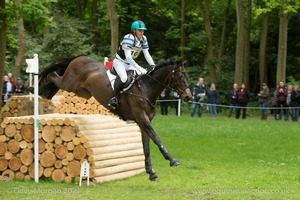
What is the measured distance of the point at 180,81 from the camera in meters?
14.0

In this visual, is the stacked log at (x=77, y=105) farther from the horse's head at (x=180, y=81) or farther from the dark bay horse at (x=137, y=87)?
the horse's head at (x=180, y=81)

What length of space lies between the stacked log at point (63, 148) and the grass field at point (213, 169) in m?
0.34

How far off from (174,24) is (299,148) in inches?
1086

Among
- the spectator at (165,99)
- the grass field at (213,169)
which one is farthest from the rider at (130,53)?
the spectator at (165,99)

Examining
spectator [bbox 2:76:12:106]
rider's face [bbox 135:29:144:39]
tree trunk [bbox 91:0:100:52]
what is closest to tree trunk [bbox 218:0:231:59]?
tree trunk [bbox 91:0:100:52]

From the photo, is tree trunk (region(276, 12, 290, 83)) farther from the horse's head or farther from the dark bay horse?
the horse's head

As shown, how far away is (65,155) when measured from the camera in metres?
15.0

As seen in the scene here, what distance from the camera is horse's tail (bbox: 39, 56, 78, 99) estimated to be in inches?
648

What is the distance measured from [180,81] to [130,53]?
1236 mm

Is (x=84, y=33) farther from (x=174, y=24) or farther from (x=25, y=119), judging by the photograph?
(x=25, y=119)

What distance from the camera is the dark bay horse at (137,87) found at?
14109 mm

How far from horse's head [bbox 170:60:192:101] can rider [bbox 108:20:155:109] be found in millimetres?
643

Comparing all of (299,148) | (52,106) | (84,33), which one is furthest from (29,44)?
(299,148)

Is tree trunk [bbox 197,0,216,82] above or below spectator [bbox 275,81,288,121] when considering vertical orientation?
above
